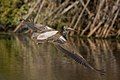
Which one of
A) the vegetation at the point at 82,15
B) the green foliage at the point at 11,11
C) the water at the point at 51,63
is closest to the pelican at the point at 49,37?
the water at the point at 51,63

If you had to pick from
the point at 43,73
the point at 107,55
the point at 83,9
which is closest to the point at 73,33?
the point at 83,9

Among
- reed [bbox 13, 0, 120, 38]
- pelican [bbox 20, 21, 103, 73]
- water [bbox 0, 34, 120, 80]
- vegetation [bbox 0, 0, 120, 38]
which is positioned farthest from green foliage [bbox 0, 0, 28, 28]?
pelican [bbox 20, 21, 103, 73]

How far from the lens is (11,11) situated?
21.1m

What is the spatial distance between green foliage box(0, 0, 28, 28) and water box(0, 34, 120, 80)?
5.69m

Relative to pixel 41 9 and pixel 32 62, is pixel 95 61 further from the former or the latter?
pixel 41 9

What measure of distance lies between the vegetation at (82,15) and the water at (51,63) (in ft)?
9.26

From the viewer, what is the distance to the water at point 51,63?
8.68 metres

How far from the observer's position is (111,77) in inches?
335

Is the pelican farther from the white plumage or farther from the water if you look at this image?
the water

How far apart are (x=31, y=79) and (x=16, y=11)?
12.8 metres

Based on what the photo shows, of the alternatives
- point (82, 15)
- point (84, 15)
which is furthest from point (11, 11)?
point (82, 15)

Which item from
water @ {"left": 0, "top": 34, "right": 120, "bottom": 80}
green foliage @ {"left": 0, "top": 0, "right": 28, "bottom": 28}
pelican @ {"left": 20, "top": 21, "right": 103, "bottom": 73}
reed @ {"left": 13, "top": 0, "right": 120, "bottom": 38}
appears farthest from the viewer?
green foliage @ {"left": 0, "top": 0, "right": 28, "bottom": 28}

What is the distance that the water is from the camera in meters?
8.68

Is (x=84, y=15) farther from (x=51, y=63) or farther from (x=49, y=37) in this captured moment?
(x=49, y=37)
